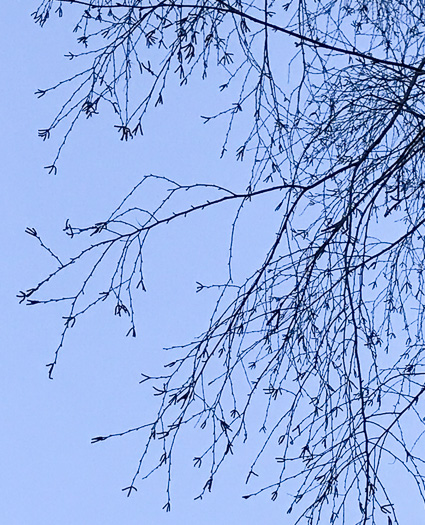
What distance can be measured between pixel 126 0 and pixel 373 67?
2.26 feet

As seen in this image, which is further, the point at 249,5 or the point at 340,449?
the point at 249,5

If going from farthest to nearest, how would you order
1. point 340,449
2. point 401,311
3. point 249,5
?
point 401,311 → point 249,5 → point 340,449

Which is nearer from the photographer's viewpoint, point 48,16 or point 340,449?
point 340,449

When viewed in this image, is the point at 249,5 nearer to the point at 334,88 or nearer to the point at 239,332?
the point at 334,88

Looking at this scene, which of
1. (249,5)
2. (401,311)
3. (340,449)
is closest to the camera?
(340,449)

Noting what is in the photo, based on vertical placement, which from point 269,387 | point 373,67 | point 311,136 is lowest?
point 269,387

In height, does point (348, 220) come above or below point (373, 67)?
below

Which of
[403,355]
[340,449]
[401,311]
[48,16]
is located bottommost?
[340,449]

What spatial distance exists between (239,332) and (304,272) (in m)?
0.22

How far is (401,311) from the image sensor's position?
2.37m

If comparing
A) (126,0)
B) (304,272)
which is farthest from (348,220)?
(126,0)

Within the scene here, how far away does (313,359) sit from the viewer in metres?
1.99

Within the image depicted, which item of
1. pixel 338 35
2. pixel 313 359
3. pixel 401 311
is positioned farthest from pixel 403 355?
pixel 338 35

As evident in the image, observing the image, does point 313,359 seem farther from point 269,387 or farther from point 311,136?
point 311,136
